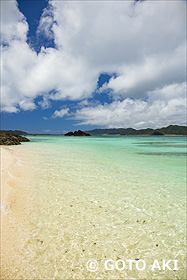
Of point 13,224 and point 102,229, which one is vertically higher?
point 13,224

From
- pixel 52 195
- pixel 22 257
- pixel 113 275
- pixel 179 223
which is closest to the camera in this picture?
pixel 113 275

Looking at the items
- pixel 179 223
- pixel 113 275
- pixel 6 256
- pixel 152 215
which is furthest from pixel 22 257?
pixel 179 223

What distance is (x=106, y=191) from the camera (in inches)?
260

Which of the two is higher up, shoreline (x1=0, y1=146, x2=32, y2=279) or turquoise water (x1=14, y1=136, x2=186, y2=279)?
shoreline (x1=0, y1=146, x2=32, y2=279)

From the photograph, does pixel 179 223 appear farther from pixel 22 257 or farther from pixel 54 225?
pixel 22 257

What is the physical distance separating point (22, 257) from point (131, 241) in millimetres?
2384

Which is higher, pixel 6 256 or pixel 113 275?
pixel 6 256

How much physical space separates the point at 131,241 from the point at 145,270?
2.31ft

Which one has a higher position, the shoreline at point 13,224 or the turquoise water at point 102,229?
the shoreline at point 13,224

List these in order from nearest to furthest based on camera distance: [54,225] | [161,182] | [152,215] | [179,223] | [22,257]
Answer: [22,257] → [54,225] → [179,223] → [152,215] → [161,182]

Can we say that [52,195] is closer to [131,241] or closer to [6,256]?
[6,256]

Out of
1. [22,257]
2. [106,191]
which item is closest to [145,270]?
[22,257]

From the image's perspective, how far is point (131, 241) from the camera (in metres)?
3.62

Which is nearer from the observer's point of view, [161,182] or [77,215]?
[77,215]
